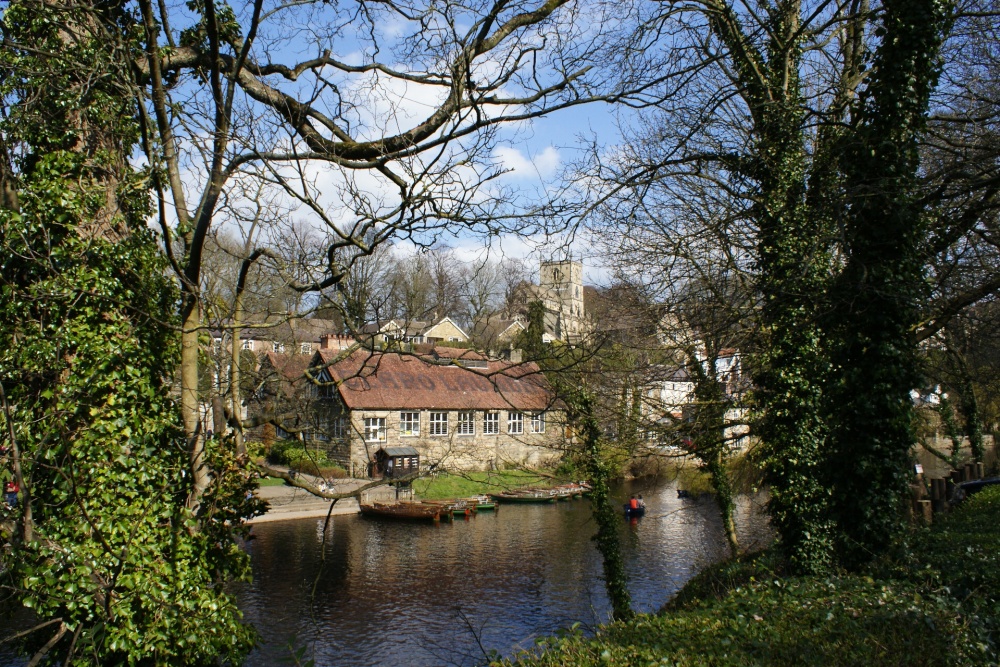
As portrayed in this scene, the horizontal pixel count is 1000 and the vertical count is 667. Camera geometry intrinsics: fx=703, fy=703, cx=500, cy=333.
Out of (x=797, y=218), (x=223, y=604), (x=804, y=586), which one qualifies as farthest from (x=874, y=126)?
(x=223, y=604)

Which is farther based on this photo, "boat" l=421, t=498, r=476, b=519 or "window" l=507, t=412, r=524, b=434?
"window" l=507, t=412, r=524, b=434

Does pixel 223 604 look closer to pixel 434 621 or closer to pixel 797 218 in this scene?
pixel 797 218

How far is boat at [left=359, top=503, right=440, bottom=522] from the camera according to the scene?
2580 cm

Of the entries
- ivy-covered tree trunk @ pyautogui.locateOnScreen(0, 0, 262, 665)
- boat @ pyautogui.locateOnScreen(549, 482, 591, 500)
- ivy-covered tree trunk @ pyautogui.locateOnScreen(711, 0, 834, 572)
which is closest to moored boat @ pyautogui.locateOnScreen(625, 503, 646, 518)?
boat @ pyautogui.locateOnScreen(549, 482, 591, 500)

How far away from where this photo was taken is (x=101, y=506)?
18.5 ft

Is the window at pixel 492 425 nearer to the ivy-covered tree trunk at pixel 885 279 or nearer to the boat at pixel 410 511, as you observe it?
the boat at pixel 410 511

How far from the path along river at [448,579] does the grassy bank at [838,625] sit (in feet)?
20.5

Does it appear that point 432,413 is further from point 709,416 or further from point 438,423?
point 709,416

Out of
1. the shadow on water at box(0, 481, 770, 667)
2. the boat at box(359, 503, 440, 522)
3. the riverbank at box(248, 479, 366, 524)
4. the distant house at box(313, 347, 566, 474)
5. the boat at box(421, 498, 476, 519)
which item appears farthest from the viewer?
the distant house at box(313, 347, 566, 474)

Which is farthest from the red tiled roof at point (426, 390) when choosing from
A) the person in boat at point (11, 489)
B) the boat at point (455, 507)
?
the person in boat at point (11, 489)

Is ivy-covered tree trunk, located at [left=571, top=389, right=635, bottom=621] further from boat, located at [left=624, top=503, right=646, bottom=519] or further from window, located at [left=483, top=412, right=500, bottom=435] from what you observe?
window, located at [left=483, top=412, right=500, bottom=435]

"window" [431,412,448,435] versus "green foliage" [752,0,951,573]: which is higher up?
"green foliage" [752,0,951,573]

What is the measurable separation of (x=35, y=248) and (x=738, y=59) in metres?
9.32

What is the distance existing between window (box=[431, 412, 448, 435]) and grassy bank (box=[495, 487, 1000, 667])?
87.2ft
